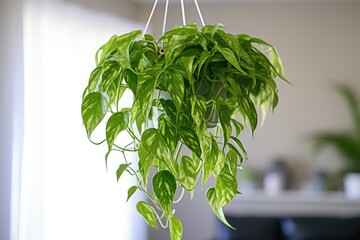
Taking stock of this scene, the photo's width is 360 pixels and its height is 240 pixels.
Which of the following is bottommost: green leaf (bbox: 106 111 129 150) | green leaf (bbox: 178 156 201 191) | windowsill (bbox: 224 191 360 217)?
windowsill (bbox: 224 191 360 217)

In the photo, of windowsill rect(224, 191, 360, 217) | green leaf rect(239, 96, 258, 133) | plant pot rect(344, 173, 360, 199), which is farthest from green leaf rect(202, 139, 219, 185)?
plant pot rect(344, 173, 360, 199)

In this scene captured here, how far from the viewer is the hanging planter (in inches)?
52.2

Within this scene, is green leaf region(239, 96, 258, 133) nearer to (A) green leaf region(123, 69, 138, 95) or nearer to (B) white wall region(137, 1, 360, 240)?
(A) green leaf region(123, 69, 138, 95)

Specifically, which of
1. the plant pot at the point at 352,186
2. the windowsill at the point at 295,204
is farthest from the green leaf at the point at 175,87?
the plant pot at the point at 352,186

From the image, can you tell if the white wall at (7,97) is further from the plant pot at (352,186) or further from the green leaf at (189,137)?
the plant pot at (352,186)

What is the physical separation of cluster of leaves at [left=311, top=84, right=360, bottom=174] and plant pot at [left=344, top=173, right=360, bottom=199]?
0.25 ft

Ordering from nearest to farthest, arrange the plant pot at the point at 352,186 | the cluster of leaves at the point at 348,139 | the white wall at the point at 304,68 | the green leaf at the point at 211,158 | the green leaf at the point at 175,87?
the green leaf at the point at 175,87 → the green leaf at the point at 211,158 → the plant pot at the point at 352,186 → the cluster of leaves at the point at 348,139 → the white wall at the point at 304,68

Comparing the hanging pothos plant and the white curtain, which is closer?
the hanging pothos plant

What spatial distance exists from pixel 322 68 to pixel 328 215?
1.27 meters

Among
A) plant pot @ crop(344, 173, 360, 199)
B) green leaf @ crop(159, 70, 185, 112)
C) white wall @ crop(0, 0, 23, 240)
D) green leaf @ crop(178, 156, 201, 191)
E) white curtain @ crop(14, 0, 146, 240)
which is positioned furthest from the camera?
plant pot @ crop(344, 173, 360, 199)

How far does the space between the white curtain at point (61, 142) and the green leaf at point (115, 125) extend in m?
1.53

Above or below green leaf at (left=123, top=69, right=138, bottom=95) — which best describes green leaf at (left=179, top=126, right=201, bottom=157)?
below

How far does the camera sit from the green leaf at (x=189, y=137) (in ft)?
4.48

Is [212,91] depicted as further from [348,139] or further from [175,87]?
[348,139]
